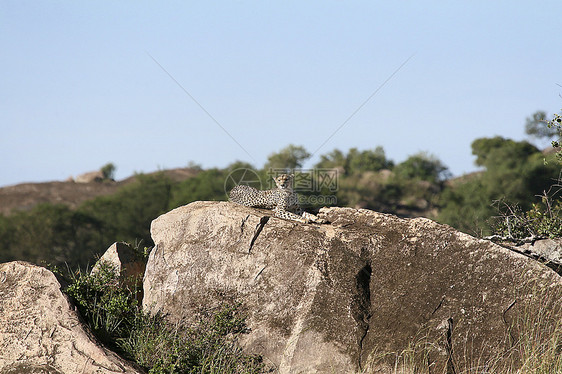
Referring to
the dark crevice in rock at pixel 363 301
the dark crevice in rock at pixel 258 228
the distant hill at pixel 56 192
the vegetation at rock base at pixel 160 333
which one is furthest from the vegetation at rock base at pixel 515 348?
the distant hill at pixel 56 192

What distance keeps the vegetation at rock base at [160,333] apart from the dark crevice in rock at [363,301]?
4.52ft

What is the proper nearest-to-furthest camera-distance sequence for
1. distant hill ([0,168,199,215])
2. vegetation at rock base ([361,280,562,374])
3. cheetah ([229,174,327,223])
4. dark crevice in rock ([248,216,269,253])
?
vegetation at rock base ([361,280,562,374]), dark crevice in rock ([248,216,269,253]), cheetah ([229,174,327,223]), distant hill ([0,168,199,215])

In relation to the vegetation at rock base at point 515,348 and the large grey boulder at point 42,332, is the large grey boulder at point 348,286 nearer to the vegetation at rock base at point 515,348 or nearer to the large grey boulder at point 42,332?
the vegetation at rock base at point 515,348

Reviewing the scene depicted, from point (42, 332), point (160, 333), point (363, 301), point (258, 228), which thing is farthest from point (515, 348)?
point (42, 332)

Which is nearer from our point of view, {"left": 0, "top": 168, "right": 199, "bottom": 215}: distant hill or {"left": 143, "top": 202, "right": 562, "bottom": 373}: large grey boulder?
{"left": 143, "top": 202, "right": 562, "bottom": 373}: large grey boulder

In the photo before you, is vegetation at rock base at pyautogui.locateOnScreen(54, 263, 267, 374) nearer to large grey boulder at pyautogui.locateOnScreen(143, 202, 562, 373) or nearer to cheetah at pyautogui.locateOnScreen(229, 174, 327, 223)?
large grey boulder at pyautogui.locateOnScreen(143, 202, 562, 373)

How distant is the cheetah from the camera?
38.4ft

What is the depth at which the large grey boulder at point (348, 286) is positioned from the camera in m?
8.52

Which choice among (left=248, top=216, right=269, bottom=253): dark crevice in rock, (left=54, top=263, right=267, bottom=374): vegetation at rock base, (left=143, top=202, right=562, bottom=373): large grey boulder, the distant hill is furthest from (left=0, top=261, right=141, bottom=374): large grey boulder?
the distant hill

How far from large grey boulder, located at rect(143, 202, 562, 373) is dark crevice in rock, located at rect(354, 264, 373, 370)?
14 mm

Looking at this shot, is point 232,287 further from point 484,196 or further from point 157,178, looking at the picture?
point 157,178

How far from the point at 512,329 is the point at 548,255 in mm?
2034

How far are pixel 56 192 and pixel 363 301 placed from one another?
51.0m

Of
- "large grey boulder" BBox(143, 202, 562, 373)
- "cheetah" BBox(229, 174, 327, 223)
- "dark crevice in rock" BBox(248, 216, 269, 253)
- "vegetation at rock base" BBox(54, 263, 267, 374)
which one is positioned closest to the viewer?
"large grey boulder" BBox(143, 202, 562, 373)
